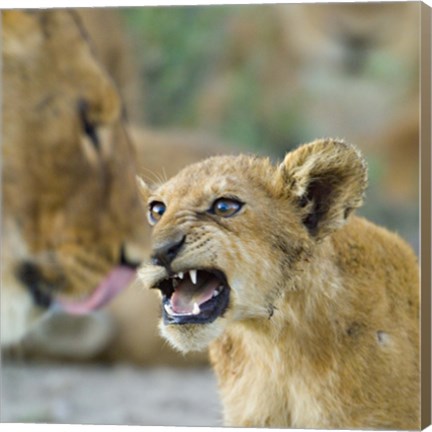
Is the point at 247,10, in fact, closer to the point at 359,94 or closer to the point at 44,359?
the point at 359,94

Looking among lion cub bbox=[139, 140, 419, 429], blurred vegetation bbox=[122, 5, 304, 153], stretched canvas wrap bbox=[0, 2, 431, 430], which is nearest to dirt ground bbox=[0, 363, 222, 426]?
stretched canvas wrap bbox=[0, 2, 431, 430]

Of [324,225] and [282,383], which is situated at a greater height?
[324,225]

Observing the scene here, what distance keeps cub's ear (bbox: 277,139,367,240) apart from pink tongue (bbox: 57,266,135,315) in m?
0.88

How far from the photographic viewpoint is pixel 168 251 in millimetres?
2414

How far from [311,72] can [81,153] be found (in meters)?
0.70

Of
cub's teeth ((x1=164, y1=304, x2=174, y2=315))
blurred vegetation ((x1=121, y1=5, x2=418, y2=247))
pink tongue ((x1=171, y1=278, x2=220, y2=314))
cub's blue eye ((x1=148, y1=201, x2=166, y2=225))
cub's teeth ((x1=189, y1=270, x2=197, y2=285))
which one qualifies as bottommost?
cub's teeth ((x1=164, y1=304, x2=174, y2=315))

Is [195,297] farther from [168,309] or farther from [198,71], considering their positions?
[198,71]

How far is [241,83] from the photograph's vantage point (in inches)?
137

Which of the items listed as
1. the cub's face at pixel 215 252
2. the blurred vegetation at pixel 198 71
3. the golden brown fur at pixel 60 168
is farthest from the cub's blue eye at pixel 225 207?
the blurred vegetation at pixel 198 71

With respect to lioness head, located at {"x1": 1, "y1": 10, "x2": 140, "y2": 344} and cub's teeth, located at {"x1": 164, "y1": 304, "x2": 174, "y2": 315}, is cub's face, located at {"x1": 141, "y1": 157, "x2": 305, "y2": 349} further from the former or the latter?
lioness head, located at {"x1": 1, "y1": 10, "x2": 140, "y2": 344}

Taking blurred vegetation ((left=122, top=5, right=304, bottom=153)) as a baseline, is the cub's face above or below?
below

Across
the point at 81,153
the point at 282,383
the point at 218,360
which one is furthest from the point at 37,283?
the point at 282,383

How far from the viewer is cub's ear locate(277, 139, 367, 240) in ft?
8.31

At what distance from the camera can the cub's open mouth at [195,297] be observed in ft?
8.06
